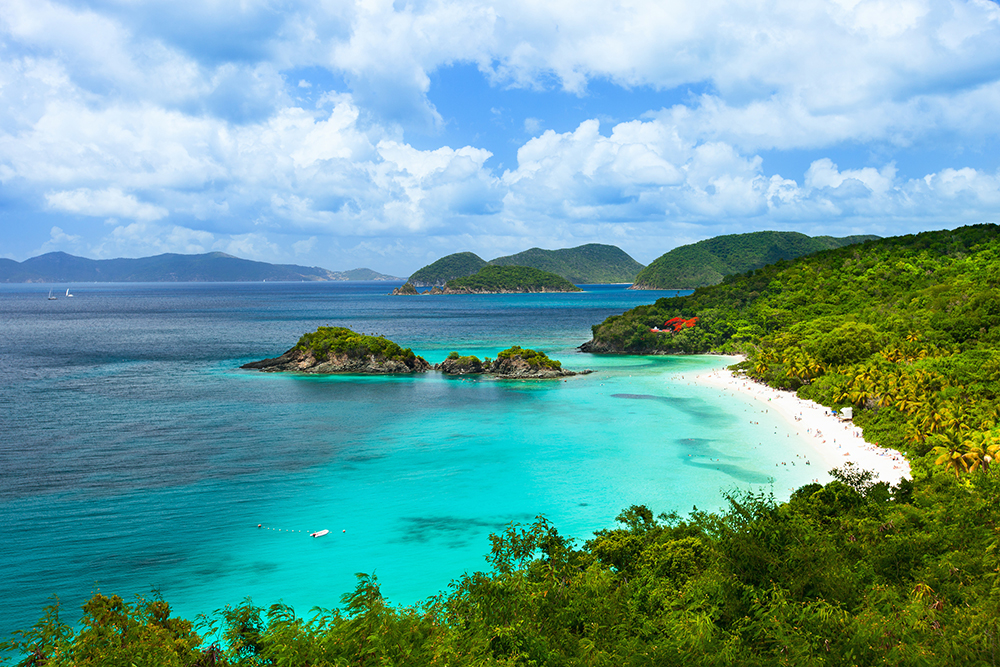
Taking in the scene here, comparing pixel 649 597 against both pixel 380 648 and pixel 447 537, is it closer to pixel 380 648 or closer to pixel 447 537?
pixel 380 648

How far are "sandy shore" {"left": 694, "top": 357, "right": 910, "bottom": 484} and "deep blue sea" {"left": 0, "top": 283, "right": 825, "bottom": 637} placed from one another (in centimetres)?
184

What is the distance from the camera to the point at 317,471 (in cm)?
3828

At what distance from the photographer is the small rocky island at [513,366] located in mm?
74125

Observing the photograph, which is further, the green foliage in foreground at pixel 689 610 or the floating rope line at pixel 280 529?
the floating rope line at pixel 280 529

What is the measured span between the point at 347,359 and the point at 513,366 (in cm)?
2331

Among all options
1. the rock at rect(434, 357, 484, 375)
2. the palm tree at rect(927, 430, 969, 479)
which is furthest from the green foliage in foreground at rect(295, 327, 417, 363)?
the palm tree at rect(927, 430, 969, 479)

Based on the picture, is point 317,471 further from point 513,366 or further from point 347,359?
point 347,359

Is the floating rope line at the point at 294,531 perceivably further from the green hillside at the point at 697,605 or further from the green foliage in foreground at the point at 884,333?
the green foliage in foreground at the point at 884,333

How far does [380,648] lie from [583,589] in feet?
21.5

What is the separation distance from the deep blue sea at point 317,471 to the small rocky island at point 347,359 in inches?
165

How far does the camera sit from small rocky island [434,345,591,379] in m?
74.1

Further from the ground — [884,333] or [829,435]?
[884,333]

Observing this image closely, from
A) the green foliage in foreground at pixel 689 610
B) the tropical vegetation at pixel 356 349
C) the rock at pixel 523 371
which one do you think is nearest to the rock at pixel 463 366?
the rock at pixel 523 371

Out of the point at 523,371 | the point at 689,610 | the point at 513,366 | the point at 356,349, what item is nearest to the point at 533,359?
the point at 523,371
